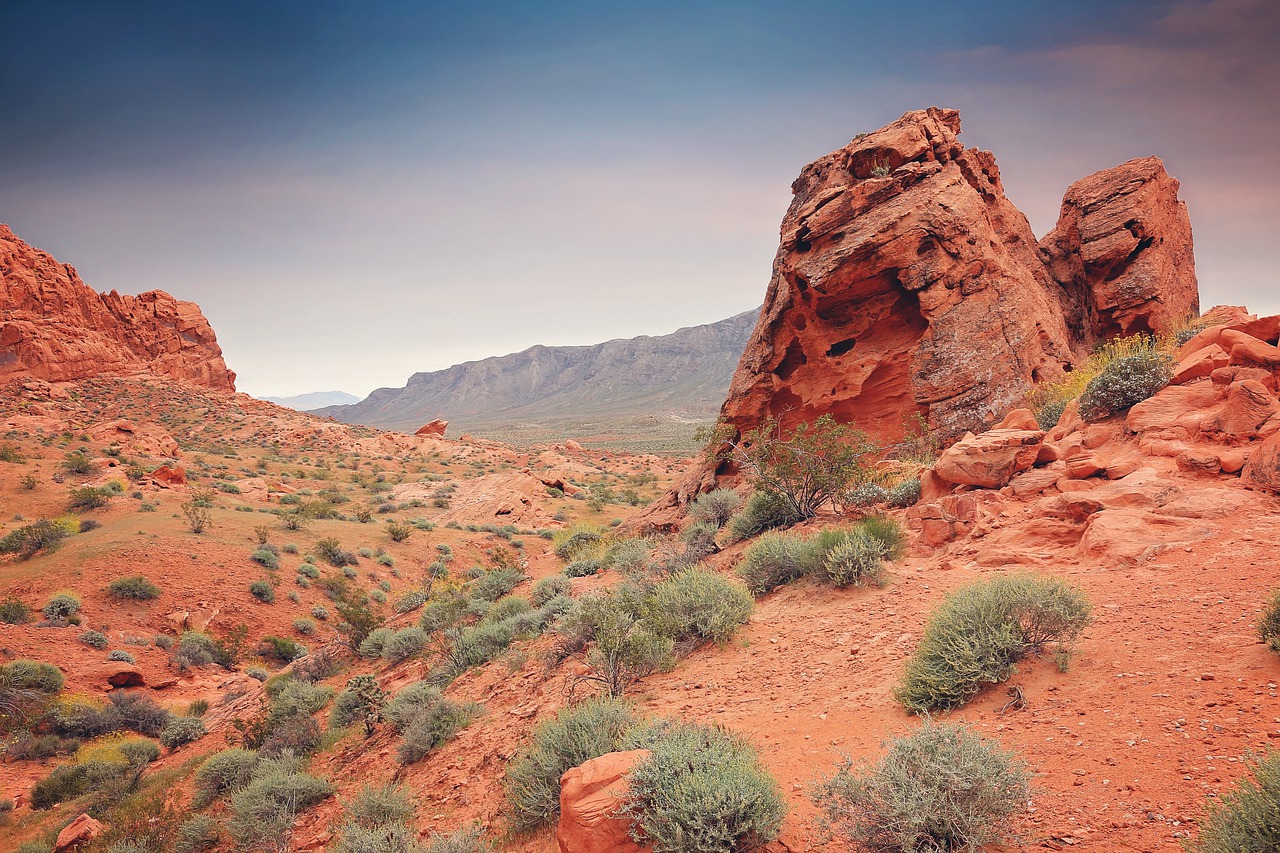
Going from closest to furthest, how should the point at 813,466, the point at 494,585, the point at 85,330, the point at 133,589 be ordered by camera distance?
the point at 813,466, the point at 494,585, the point at 133,589, the point at 85,330

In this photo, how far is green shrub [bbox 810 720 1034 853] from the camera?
288cm

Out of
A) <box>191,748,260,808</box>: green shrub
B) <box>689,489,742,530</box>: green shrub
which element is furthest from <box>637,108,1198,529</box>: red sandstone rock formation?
<box>191,748,260,808</box>: green shrub

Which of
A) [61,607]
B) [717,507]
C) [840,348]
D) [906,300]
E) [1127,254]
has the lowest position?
[61,607]

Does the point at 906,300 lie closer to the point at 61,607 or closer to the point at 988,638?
the point at 988,638

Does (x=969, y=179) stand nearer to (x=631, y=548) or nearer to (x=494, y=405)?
(x=631, y=548)

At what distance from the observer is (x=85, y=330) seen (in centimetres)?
5166

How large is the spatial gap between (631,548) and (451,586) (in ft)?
18.3

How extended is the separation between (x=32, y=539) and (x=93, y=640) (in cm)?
720

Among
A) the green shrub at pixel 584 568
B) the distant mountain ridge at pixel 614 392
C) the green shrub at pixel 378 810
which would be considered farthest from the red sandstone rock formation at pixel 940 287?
the distant mountain ridge at pixel 614 392

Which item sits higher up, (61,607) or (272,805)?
(61,607)

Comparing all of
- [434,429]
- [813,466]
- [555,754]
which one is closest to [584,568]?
[813,466]

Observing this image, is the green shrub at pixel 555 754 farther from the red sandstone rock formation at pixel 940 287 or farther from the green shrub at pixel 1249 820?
the red sandstone rock formation at pixel 940 287

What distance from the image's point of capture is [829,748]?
14.1 ft

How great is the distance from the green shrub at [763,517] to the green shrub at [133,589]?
692 inches
